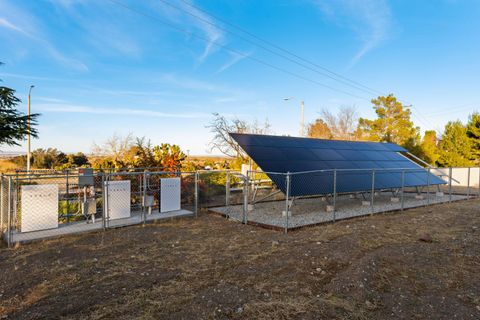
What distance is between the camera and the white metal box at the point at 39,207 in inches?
299

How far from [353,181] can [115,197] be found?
8.58 meters

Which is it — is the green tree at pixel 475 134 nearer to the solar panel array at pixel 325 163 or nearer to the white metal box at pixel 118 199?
the solar panel array at pixel 325 163

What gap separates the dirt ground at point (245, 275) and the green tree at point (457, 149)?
2295 cm

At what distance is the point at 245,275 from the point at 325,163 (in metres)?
7.51

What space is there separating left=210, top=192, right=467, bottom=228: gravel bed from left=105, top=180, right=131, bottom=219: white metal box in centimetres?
327

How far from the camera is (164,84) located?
73.3 ft

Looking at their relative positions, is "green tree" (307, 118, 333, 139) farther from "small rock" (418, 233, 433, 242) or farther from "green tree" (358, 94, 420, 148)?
"small rock" (418, 233, 433, 242)

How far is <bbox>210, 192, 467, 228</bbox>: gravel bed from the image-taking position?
31.3 feet

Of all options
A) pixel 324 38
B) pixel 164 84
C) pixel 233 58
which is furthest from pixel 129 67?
pixel 324 38

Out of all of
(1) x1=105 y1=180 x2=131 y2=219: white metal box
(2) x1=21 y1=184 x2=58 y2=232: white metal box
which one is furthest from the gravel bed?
(2) x1=21 y1=184 x2=58 y2=232: white metal box

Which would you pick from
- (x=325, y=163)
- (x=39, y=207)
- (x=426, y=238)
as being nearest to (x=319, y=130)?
(x=325, y=163)

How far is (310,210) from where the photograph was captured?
11461 millimetres

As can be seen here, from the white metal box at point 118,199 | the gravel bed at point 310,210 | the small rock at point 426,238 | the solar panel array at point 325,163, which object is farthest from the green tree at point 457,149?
the white metal box at point 118,199

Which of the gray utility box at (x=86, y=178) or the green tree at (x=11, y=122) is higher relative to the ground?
the green tree at (x=11, y=122)
